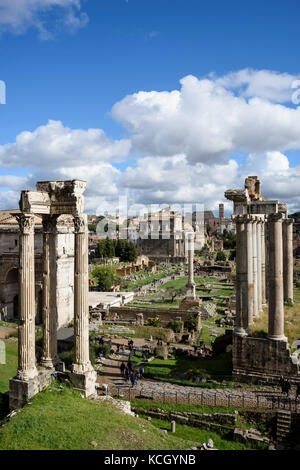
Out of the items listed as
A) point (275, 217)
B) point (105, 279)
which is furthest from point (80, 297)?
point (105, 279)

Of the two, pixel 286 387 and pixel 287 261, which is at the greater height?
pixel 287 261

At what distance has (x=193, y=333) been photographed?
29562 millimetres

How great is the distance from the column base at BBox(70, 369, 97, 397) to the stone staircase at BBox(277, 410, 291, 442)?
6.10m

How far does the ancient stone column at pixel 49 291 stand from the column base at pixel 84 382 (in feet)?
3.85

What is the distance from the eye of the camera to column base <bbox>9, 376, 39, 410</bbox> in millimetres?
11352

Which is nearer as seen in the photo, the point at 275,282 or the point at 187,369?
the point at 275,282

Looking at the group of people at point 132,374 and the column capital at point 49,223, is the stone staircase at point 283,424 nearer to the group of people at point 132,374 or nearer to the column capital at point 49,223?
the group of people at point 132,374

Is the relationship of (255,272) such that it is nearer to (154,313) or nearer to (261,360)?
(261,360)

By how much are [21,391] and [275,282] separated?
1052 cm

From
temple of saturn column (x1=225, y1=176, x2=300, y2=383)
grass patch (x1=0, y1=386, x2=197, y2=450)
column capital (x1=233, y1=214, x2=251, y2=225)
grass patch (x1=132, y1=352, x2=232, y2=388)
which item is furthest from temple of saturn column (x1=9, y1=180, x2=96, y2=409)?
column capital (x1=233, y1=214, x2=251, y2=225)

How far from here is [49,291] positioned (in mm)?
12969
